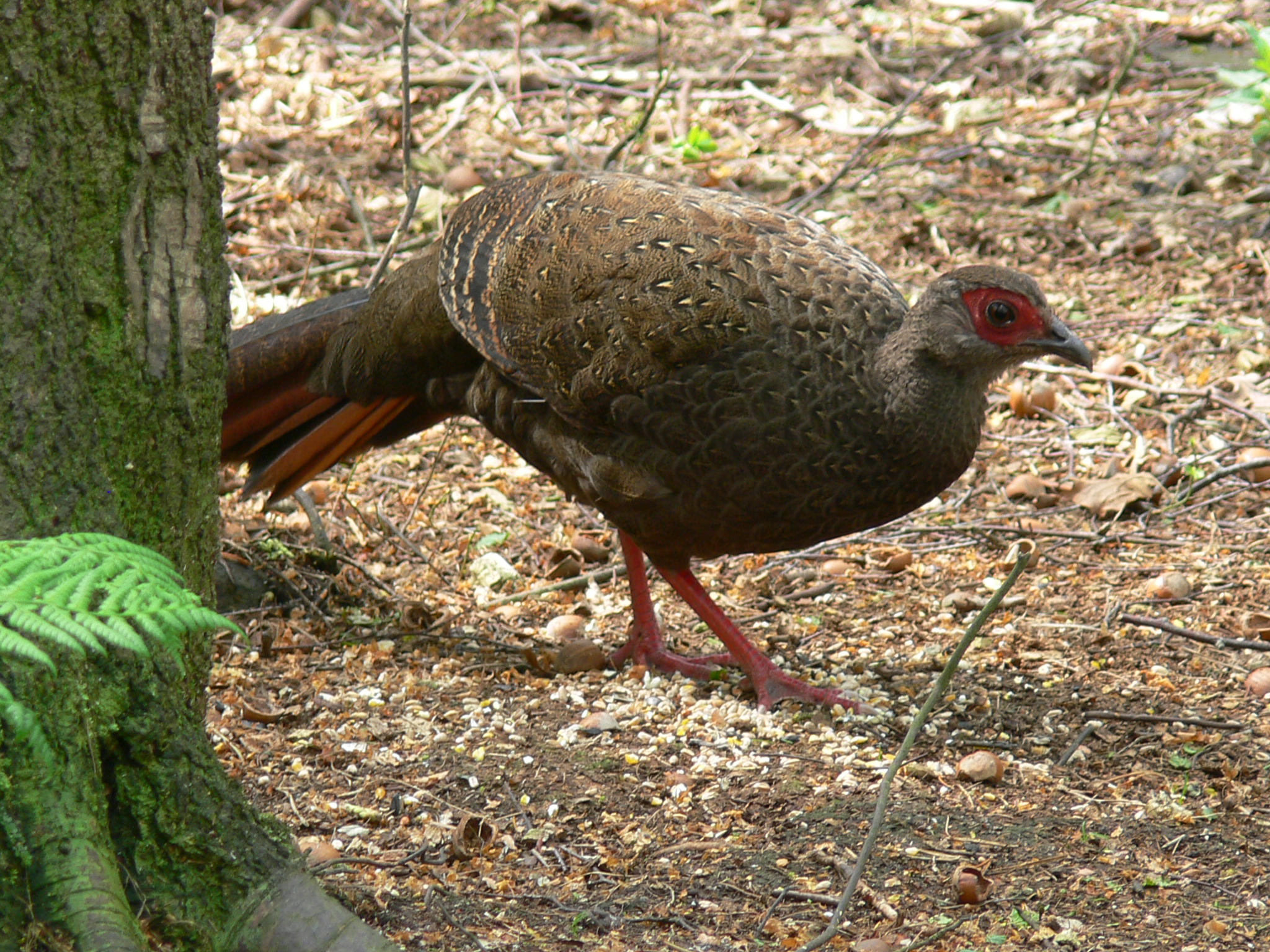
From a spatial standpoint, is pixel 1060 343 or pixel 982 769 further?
pixel 1060 343

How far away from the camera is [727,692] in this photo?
4.18 meters

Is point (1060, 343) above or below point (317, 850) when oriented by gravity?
above

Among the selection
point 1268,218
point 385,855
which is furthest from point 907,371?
point 1268,218

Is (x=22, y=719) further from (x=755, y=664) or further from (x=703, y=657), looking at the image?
(x=703, y=657)

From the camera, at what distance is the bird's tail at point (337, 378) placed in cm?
441

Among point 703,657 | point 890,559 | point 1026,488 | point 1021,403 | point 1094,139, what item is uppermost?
point 1094,139

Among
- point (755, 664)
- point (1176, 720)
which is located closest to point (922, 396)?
point (755, 664)

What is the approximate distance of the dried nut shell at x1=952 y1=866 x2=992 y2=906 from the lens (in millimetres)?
2877

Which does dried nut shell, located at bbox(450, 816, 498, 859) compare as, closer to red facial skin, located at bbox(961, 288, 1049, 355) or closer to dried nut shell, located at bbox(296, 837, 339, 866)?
dried nut shell, located at bbox(296, 837, 339, 866)

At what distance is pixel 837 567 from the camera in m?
4.87

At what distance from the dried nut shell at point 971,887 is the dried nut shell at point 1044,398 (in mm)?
3178

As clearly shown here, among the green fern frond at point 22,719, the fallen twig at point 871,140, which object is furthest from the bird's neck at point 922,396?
the fallen twig at point 871,140

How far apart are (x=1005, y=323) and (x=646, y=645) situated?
1.52m

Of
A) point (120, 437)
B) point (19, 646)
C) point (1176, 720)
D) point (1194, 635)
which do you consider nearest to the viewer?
point (19, 646)
